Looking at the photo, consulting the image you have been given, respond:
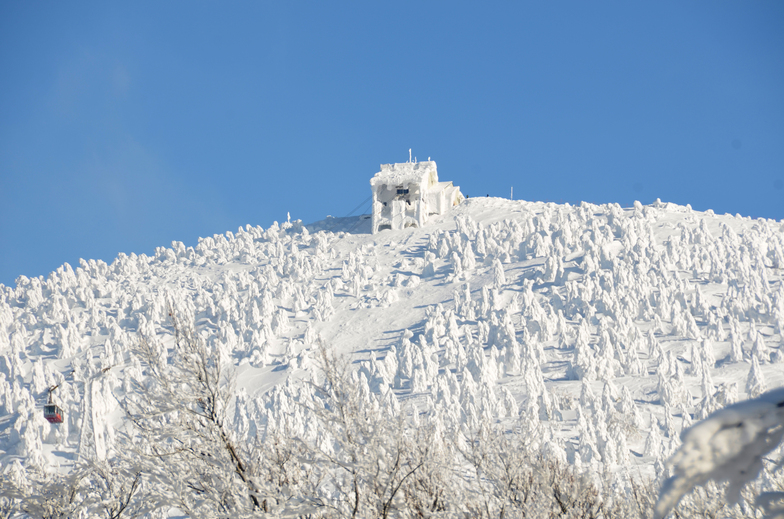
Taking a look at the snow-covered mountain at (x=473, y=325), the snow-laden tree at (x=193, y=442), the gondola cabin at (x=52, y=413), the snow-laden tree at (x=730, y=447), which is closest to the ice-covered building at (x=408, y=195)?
the snow-covered mountain at (x=473, y=325)

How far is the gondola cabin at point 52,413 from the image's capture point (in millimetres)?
26547

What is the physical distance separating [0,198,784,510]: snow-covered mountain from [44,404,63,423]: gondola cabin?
2437mm

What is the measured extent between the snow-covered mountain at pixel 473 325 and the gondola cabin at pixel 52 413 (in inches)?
95.9

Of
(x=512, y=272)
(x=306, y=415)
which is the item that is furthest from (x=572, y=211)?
(x=306, y=415)

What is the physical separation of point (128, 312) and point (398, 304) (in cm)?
2902

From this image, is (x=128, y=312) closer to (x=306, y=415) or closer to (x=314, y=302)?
(x=314, y=302)

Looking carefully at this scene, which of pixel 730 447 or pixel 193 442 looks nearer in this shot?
pixel 730 447

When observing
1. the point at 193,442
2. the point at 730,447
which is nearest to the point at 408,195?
the point at 193,442

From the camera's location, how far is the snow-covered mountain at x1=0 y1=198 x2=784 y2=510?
3703 cm

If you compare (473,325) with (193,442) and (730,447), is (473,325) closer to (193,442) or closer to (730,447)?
(193,442)

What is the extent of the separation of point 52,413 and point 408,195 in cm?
5361

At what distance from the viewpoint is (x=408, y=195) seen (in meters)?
75.6

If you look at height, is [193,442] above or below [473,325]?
below

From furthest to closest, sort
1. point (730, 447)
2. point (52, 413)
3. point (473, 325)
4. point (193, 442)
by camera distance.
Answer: point (473, 325)
point (52, 413)
point (193, 442)
point (730, 447)
